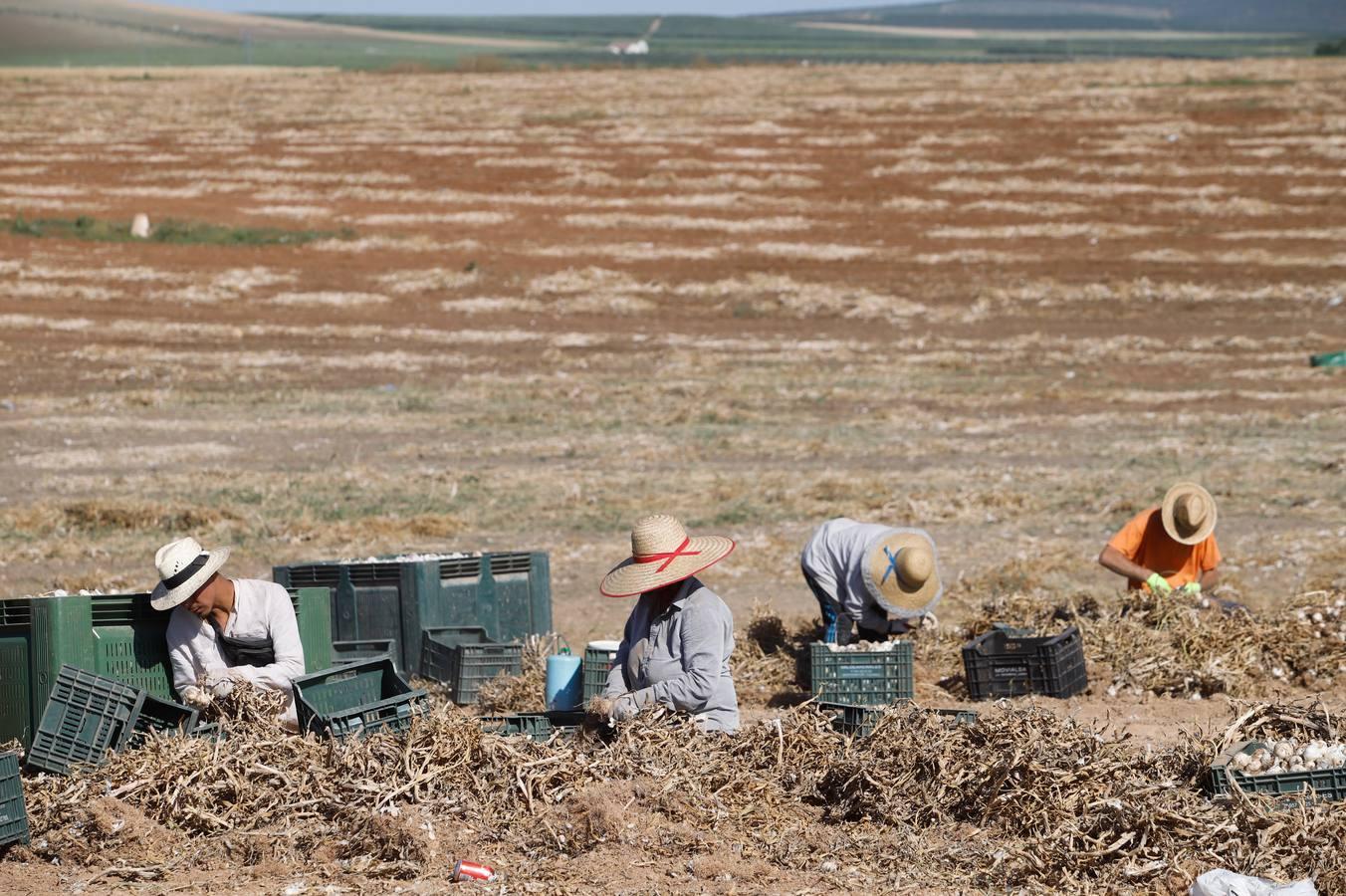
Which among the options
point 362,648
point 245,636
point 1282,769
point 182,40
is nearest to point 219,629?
point 245,636

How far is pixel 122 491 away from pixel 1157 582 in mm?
9951

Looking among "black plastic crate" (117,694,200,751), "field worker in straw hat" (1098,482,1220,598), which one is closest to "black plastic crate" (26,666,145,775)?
"black plastic crate" (117,694,200,751)

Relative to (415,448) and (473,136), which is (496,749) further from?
(473,136)

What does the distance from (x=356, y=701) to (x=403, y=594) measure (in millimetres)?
2189

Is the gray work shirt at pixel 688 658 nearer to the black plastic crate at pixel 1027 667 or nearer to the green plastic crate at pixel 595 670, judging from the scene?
the green plastic crate at pixel 595 670

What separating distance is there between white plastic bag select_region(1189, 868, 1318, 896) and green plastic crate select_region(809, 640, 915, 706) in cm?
307

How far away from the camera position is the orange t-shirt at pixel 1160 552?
10266 millimetres

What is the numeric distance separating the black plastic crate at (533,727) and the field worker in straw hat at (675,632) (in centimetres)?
25

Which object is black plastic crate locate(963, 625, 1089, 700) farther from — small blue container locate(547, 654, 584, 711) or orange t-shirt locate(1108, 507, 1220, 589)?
small blue container locate(547, 654, 584, 711)

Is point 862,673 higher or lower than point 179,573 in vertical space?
lower

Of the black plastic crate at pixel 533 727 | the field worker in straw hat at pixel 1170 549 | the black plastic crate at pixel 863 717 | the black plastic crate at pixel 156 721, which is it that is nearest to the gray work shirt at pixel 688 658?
the black plastic crate at pixel 533 727

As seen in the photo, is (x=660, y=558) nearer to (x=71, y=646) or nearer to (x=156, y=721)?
(x=156, y=721)

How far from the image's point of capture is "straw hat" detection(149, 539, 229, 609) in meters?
7.17

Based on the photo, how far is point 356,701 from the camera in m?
7.34
